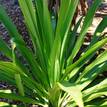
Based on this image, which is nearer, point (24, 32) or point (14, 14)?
point (24, 32)

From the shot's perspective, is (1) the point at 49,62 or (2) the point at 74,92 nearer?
(2) the point at 74,92

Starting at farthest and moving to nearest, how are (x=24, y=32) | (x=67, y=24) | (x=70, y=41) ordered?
1. (x=24, y=32)
2. (x=70, y=41)
3. (x=67, y=24)

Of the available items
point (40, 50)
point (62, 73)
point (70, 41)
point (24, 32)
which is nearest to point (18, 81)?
point (40, 50)

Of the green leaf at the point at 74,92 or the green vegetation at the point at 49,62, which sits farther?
the green vegetation at the point at 49,62

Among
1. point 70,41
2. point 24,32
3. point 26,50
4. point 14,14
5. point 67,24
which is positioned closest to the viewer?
point 67,24

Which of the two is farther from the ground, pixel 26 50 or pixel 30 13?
pixel 30 13

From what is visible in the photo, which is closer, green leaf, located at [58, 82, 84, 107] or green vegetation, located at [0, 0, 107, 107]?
green leaf, located at [58, 82, 84, 107]

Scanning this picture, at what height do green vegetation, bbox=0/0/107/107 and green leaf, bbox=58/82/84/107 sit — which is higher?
green vegetation, bbox=0/0/107/107

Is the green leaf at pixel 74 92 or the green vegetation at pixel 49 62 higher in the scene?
the green vegetation at pixel 49 62

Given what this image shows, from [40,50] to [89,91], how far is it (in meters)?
0.43

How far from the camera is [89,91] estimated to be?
225 centimetres

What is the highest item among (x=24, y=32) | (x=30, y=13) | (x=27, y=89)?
(x=24, y=32)

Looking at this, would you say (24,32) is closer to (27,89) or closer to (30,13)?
(27,89)

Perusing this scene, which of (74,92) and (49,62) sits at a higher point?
(49,62)
